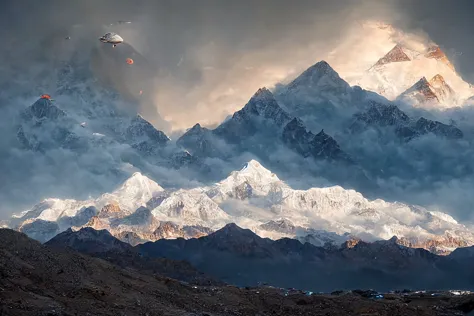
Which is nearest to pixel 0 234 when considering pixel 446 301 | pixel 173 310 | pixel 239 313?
pixel 173 310

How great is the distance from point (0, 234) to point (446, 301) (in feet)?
377

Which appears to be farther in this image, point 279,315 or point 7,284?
point 279,315

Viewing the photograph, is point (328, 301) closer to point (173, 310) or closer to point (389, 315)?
point (389, 315)

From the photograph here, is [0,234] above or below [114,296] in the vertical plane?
above

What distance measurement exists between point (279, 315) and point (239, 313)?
9458mm

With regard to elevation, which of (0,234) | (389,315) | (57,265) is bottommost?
(389,315)

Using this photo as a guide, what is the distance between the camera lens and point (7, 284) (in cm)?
8200

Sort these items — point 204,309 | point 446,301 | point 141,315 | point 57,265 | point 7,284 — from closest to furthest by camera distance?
point 7,284 → point 141,315 → point 57,265 → point 204,309 → point 446,301

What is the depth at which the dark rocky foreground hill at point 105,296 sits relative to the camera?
8177 cm

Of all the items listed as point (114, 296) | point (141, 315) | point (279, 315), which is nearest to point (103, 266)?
point (114, 296)

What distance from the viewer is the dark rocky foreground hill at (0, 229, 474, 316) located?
8177 cm

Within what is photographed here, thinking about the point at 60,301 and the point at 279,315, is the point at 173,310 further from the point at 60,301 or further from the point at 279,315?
the point at 279,315

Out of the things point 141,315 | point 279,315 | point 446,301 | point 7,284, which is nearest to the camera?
point 7,284

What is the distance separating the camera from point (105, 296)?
92.9m
